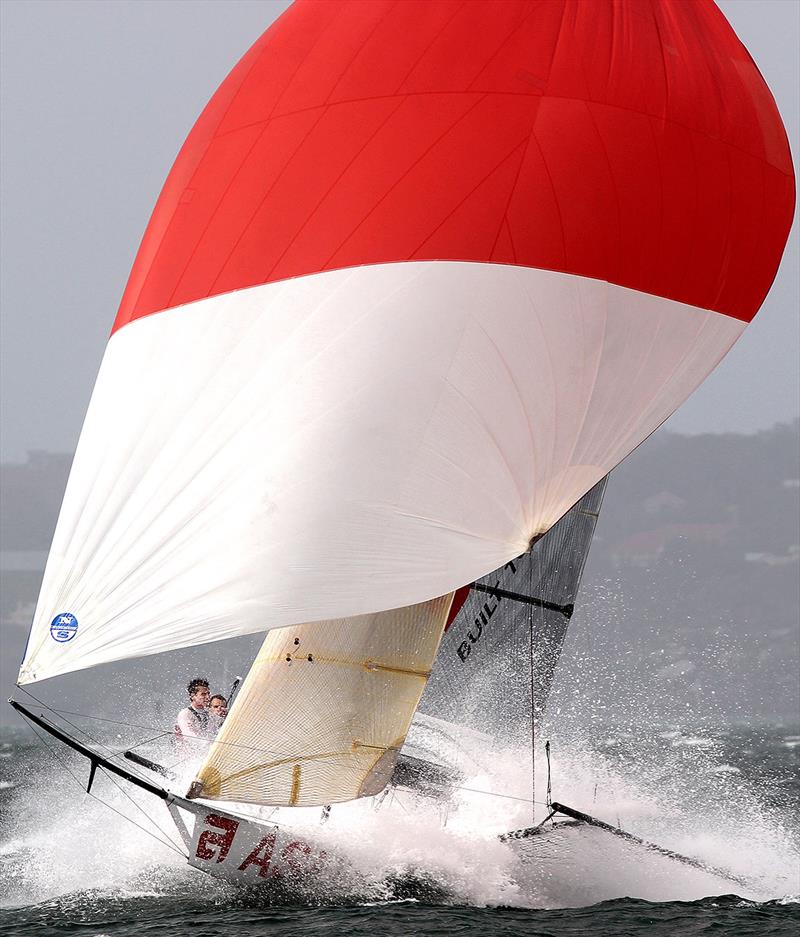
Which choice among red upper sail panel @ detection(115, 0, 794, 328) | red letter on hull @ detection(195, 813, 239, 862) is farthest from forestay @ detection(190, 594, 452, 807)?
red upper sail panel @ detection(115, 0, 794, 328)

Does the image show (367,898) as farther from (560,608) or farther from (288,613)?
(560,608)

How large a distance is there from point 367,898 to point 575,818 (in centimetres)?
145

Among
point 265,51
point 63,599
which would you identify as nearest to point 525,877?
point 63,599

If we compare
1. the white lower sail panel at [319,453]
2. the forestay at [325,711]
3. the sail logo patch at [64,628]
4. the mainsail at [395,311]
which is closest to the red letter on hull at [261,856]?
the forestay at [325,711]

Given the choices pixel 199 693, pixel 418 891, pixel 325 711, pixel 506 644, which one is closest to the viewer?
pixel 325 711

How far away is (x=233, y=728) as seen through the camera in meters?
8.76

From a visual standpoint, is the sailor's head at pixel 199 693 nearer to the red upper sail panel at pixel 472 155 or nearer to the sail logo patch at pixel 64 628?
the sail logo patch at pixel 64 628

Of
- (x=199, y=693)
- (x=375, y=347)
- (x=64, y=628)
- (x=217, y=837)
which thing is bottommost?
(x=217, y=837)

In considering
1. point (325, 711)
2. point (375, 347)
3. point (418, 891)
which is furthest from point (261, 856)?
point (375, 347)

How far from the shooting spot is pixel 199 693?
404 inches

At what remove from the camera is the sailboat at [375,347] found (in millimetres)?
7797

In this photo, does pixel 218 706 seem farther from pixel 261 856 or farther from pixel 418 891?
pixel 418 891

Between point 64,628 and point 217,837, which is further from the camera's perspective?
point 217,837

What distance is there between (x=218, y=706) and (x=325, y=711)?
68.5 inches
